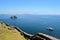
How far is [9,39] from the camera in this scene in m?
23.7

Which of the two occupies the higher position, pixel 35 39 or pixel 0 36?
pixel 0 36

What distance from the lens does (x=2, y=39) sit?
23062 millimetres

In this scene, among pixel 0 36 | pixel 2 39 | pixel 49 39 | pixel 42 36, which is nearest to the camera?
pixel 2 39

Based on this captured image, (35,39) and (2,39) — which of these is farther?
(35,39)

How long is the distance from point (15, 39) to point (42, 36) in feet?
23.1

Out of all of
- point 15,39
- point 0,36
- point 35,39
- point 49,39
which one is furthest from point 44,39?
point 0,36

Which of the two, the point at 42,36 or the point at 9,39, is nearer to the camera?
the point at 9,39

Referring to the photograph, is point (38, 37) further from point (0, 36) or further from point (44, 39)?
point (0, 36)

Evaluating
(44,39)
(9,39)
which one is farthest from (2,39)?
(44,39)

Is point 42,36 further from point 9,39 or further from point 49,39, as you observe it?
point 9,39

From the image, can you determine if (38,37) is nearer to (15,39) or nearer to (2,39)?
(15,39)

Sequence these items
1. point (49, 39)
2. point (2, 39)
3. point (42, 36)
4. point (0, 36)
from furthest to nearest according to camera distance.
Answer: point (42, 36), point (49, 39), point (0, 36), point (2, 39)

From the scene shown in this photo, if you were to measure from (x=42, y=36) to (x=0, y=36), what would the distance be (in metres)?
8.68

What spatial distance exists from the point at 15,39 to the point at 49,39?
6.49m
